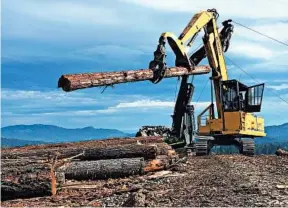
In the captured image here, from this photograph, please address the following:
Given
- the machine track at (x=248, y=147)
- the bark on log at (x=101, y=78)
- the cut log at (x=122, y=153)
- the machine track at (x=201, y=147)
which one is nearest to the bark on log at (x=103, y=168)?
the cut log at (x=122, y=153)

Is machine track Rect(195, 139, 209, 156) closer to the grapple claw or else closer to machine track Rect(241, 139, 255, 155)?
machine track Rect(241, 139, 255, 155)

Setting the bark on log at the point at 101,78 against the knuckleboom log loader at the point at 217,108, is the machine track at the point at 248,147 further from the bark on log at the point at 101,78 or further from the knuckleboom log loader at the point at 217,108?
the bark on log at the point at 101,78

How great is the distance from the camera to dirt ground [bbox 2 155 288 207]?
923cm

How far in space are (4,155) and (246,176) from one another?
21.3 ft

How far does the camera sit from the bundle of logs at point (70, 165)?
1074 centimetres

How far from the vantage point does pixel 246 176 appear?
41.8ft

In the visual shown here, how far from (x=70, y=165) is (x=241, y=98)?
11.8 m

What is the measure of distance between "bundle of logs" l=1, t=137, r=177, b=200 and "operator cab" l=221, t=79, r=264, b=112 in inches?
286

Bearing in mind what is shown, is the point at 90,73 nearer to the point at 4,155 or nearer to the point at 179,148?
the point at 4,155

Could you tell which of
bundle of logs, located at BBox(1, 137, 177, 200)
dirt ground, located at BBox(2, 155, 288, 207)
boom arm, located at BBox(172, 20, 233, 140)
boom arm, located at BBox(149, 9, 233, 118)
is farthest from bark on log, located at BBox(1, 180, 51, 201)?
boom arm, located at BBox(172, 20, 233, 140)

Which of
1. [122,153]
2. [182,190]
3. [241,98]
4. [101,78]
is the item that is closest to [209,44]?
[241,98]

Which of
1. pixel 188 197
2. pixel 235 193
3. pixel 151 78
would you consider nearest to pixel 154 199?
pixel 188 197

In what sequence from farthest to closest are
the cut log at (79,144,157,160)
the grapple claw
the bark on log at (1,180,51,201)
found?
the grapple claw → the cut log at (79,144,157,160) → the bark on log at (1,180,51,201)

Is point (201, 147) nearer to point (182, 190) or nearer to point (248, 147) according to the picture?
point (248, 147)
